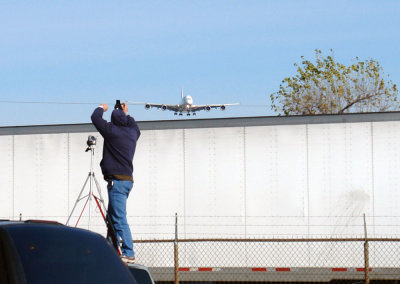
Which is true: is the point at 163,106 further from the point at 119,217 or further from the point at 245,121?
the point at 119,217

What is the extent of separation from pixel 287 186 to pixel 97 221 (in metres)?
3.41

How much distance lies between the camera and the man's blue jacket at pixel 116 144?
26.8ft

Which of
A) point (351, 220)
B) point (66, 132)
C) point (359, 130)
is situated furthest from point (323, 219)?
point (66, 132)

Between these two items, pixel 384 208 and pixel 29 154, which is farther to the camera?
pixel 29 154

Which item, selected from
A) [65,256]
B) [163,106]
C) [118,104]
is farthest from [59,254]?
[163,106]

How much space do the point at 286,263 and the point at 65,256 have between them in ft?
→ 30.5

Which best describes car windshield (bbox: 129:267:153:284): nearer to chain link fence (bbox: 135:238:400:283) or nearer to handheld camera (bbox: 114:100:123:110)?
handheld camera (bbox: 114:100:123:110)

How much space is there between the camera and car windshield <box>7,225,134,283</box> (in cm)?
356

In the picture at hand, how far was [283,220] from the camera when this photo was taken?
13008 millimetres

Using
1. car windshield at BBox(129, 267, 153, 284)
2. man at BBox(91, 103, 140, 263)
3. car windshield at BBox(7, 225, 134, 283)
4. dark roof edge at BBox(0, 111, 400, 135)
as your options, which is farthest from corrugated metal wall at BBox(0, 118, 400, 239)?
car windshield at BBox(7, 225, 134, 283)

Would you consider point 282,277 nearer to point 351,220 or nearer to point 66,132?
point 351,220

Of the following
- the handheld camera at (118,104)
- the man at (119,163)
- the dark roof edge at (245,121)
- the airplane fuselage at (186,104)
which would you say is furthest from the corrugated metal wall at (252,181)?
the airplane fuselage at (186,104)

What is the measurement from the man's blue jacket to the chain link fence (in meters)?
4.64

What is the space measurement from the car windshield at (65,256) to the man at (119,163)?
13.0ft
